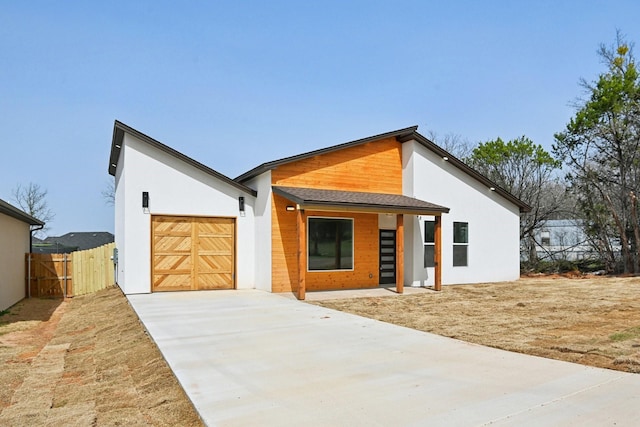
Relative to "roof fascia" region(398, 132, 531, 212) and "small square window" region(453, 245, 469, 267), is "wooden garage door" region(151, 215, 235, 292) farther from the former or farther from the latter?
"small square window" region(453, 245, 469, 267)

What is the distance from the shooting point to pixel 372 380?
4562 millimetres

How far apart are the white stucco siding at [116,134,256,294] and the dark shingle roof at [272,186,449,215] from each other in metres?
1.93

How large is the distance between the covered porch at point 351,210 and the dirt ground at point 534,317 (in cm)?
105

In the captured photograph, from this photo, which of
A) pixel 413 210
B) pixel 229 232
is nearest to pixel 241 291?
Result: pixel 229 232

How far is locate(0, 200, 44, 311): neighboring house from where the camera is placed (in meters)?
11.7

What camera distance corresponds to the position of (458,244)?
584 inches

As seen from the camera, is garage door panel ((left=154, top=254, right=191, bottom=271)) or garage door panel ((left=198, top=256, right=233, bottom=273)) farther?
garage door panel ((left=198, top=256, right=233, bottom=273))

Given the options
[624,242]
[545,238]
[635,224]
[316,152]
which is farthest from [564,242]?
[316,152]

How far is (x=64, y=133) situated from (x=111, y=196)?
12864 millimetres

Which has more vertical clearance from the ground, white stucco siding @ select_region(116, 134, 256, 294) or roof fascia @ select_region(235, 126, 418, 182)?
roof fascia @ select_region(235, 126, 418, 182)

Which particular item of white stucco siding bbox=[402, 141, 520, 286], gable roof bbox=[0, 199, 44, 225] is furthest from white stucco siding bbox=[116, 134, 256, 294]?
white stucco siding bbox=[402, 141, 520, 286]

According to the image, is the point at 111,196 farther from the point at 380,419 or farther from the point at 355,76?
the point at 380,419

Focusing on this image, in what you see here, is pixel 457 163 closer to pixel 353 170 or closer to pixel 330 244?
pixel 353 170

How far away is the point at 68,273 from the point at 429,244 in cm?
1221
